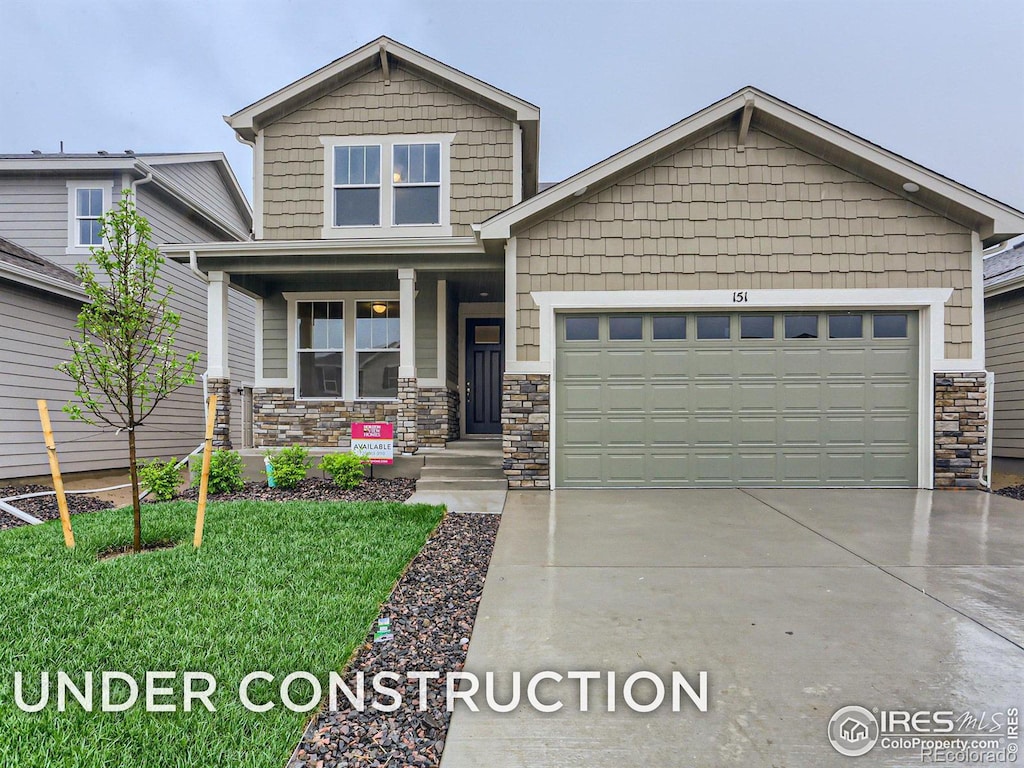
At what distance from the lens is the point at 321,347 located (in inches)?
356

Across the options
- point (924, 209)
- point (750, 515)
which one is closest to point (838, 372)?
point (924, 209)

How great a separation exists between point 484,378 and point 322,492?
3.84 metres

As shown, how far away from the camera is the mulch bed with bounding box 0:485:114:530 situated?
5.64m

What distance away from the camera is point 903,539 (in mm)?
4473

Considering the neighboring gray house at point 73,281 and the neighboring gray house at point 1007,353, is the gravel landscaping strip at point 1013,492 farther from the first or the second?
the neighboring gray house at point 73,281

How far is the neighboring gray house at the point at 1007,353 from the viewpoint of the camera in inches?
336

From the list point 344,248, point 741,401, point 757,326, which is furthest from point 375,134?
point 741,401

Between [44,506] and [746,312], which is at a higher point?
[746,312]

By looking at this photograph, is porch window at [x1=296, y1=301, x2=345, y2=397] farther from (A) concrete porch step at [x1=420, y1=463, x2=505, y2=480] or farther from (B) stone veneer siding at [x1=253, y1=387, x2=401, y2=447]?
(A) concrete porch step at [x1=420, y1=463, x2=505, y2=480]

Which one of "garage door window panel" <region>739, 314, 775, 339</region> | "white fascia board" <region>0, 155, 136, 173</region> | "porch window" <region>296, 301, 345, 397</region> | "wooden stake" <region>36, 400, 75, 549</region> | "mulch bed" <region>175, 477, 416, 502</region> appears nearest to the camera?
"wooden stake" <region>36, 400, 75, 549</region>

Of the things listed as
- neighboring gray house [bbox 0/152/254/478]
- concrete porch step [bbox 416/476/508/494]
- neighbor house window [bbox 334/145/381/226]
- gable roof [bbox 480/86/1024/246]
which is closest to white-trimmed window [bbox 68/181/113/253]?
neighboring gray house [bbox 0/152/254/478]

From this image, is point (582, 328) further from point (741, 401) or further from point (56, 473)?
point (56, 473)

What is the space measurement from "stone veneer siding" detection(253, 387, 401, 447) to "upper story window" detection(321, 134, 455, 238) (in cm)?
281

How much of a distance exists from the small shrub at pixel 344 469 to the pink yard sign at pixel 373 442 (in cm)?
20
